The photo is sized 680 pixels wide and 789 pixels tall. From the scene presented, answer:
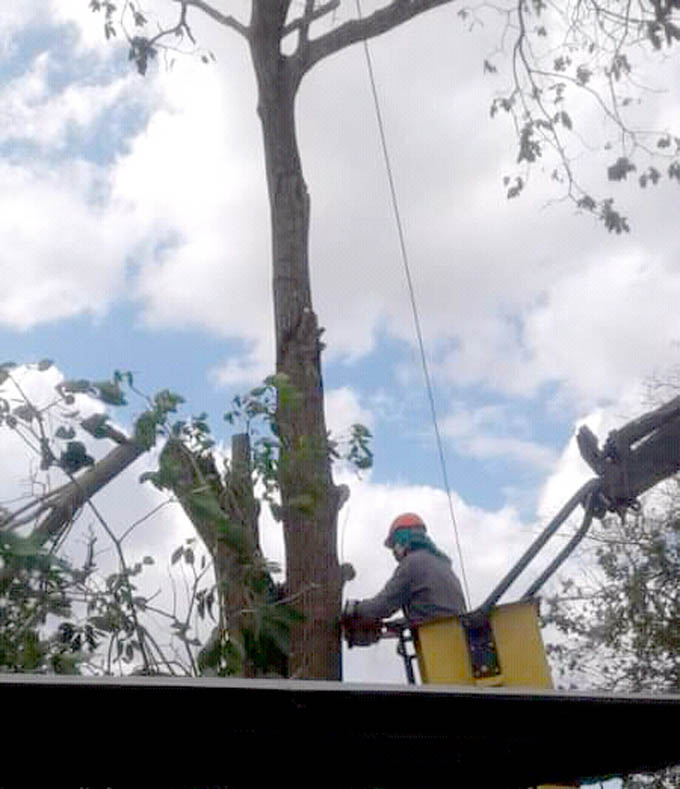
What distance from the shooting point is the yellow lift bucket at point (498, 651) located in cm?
614

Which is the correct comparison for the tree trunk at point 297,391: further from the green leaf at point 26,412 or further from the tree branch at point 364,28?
the green leaf at point 26,412

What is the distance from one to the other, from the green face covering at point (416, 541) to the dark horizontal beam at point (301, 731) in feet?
11.6

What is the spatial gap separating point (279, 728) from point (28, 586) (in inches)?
107

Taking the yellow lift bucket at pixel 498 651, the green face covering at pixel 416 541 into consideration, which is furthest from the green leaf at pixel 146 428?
the green face covering at pixel 416 541

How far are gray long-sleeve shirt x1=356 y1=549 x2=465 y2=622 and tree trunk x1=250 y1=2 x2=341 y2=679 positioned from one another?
360 millimetres

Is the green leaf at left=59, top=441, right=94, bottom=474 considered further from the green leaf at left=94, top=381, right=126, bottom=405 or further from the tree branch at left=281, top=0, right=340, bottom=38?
the tree branch at left=281, top=0, right=340, bottom=38

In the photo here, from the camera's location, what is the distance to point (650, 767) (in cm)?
391

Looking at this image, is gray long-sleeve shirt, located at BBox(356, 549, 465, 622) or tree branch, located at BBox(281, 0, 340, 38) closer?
gray long-sleeve shirt, located at BBox(356, 549, 465, 622)

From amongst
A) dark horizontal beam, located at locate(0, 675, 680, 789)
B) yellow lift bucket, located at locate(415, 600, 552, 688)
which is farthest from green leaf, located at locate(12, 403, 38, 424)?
dark horizontal beam, located at locate(0, 675, 680, 789)

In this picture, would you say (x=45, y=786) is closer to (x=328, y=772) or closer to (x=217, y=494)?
(x=328, y=772)

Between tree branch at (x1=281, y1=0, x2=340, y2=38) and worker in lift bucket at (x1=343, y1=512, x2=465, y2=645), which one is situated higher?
tree branch at (x1=281, y1=0, x2=340, y2=38)

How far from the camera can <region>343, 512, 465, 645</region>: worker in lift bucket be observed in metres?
6.80

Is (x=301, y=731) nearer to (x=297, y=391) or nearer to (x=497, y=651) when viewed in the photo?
(x=497, y=651)

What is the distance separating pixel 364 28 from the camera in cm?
869
